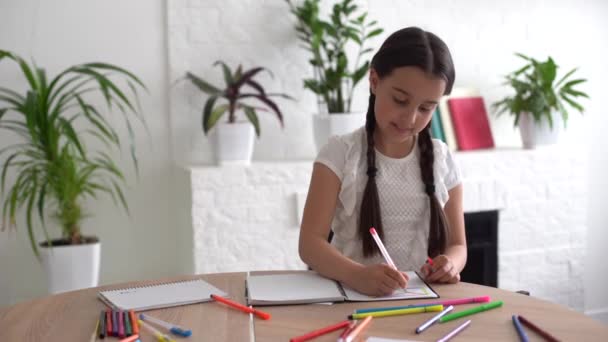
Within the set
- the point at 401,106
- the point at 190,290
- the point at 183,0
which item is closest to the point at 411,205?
the point at 401,106

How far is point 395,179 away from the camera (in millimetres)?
1622

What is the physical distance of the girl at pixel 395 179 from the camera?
1.41 meters

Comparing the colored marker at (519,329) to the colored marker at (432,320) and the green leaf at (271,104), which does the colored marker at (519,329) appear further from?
the green leaf at (271,104)

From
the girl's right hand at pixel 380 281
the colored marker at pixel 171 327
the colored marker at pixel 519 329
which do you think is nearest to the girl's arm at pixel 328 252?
the girl's right hand at pixel 380 281

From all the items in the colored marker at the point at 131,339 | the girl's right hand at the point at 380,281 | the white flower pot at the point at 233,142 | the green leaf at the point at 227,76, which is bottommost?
the colored marker at the point at 131,339

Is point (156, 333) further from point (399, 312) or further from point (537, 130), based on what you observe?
point (537, 130)

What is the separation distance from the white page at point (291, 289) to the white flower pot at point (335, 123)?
1317 millimetres

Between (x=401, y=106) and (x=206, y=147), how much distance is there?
4.80ft

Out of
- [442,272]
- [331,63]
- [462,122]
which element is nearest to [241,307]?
[442,272]

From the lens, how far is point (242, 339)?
38.9 inches

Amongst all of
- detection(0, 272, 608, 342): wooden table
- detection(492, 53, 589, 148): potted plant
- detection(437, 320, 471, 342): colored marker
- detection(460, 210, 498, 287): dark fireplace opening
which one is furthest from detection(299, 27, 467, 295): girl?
detection(492, 53, 589, 148): potted plant

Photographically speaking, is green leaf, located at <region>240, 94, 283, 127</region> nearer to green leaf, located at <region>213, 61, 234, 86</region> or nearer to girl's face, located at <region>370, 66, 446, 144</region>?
→ green leaf, located at <region>213, 61, 234, 86</region>

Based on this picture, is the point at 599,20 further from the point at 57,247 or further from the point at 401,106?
the point at 57,247

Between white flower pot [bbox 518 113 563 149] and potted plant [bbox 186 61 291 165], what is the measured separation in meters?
1.17
